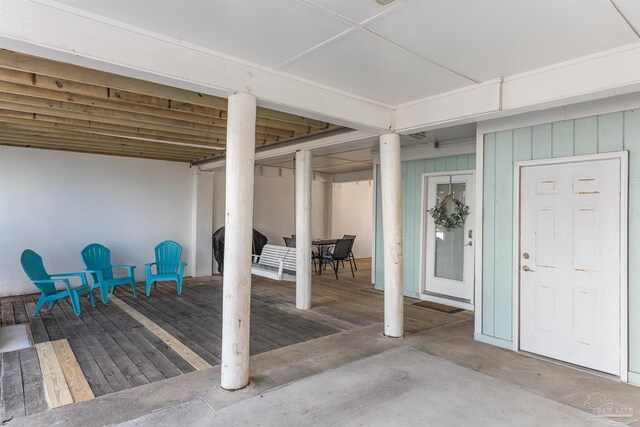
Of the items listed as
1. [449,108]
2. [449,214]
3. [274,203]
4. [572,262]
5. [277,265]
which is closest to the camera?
[572,262]

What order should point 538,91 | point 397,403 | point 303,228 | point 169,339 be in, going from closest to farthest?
point 397,403 < point 538,91 < point 169,339 < point 303,228

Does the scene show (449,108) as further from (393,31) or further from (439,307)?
(439,307)

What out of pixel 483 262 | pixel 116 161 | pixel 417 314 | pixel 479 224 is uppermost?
pixel 116 161

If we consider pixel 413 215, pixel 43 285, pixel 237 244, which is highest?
pixel 413 215

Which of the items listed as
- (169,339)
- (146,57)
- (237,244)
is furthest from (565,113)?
(169,339)

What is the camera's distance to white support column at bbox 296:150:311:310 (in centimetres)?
517

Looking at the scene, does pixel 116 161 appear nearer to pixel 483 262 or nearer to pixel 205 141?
pixel 205 141

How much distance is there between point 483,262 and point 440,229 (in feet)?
6.03

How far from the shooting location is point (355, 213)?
11586mm

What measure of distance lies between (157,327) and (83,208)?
11.6ft

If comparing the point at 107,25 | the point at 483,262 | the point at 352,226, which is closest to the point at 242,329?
the point at 107,25

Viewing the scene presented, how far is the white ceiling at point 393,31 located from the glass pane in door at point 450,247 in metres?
2.81

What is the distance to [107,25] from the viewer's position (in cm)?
220

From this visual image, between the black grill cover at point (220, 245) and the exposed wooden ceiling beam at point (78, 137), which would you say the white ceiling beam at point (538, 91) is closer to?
the exposed wooden ceiling beam at point (78, 137)
